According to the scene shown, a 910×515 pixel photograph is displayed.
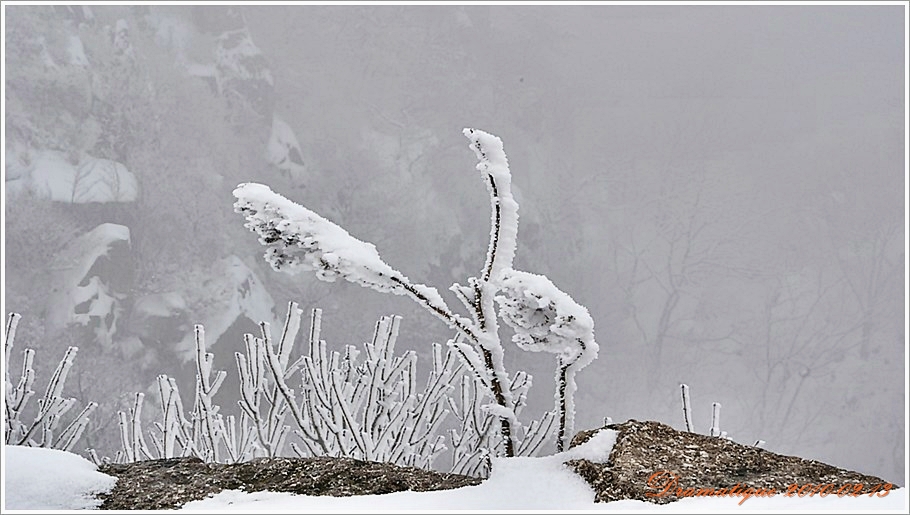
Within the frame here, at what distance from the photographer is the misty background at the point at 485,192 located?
10.9 metres

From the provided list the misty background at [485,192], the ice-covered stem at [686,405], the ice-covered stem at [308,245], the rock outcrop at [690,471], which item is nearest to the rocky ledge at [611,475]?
the rock outcrop at [690,471]

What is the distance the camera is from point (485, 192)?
41.4 feet

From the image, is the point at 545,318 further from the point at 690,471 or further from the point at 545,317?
the point at 690,471

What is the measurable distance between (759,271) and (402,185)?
7.31 m

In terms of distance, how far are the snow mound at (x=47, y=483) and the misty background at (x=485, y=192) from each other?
32.6 ft

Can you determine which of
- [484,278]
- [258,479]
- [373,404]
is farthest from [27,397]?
[484,278]

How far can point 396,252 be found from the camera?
12.9 m

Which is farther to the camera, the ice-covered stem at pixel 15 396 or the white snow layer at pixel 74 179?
the white snow layer at pixel 74 179

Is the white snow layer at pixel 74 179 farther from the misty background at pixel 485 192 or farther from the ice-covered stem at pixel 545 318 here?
the ice-covered stem at pixel 545 318

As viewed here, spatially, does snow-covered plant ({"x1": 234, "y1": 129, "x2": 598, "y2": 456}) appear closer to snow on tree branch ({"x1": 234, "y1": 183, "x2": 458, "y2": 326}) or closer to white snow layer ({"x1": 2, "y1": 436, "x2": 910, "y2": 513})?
snow on tree branch ({"x1": 234, "y1": 183, "x2": 458, "y2": 326})

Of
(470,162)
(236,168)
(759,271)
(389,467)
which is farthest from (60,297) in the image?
(759,271)

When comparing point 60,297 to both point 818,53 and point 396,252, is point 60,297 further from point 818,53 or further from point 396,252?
point 818,53

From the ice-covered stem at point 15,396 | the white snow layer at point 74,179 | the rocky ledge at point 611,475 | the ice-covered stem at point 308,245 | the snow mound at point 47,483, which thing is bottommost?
the snow mound at point 47,483

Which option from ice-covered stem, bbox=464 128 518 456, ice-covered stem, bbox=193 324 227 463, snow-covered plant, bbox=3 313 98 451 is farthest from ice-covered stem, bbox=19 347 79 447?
ice-covered stem, bbox=464 128 518 456
